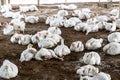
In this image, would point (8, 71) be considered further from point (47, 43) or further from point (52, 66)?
point (47, 43)

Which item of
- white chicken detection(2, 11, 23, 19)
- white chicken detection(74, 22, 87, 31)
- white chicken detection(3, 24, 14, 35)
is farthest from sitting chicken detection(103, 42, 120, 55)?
white chicken detection(2, 11, 23, 19)

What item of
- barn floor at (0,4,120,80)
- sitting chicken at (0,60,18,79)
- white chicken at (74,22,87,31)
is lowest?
barn floor at (0,4,120,80)

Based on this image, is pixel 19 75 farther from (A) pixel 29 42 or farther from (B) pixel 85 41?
(B) pixel 85 41

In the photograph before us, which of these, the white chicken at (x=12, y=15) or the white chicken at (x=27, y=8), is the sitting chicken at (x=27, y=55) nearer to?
the white chicken at (x=12, y=15)

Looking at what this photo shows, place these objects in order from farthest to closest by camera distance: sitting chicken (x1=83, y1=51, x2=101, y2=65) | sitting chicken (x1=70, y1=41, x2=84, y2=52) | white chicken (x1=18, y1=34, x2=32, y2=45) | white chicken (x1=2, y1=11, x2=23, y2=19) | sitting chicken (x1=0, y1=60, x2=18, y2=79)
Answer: white chicken (x1=2, y1=11, x2=23, y2=19), white chicken (x1=18, y1=34, x2=32, y2=45), sitting chicken (x1=70, y1=41, x2=84, y2=52), sitting chicken (x1=83, y1=51, x2=101, y2=65), sitting chicken (x1=0, y1=60, x2=18, y2=79)

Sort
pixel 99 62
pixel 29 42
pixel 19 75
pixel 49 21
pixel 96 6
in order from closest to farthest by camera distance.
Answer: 1. pixel 19 75
2. pixel 99 62
3. pixel 29 42
4. pixel 49 21
5. pixel 96 6

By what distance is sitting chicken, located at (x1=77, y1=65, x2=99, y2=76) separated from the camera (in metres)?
2.36

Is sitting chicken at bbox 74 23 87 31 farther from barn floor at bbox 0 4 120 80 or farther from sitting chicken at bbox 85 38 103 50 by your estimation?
sitting chicken at bbox 85 38 103 50

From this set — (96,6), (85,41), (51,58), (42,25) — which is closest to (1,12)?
(42,25)

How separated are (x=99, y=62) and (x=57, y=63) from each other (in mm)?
357

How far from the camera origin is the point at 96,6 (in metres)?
5.21

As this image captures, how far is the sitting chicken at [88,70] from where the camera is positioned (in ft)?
7.73

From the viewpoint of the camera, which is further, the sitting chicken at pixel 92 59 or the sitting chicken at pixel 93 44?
the sitting chicken at pixel 93 44

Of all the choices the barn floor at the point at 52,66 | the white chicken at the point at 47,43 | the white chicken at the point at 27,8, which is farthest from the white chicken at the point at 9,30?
the white chicken at the point at 27,8
